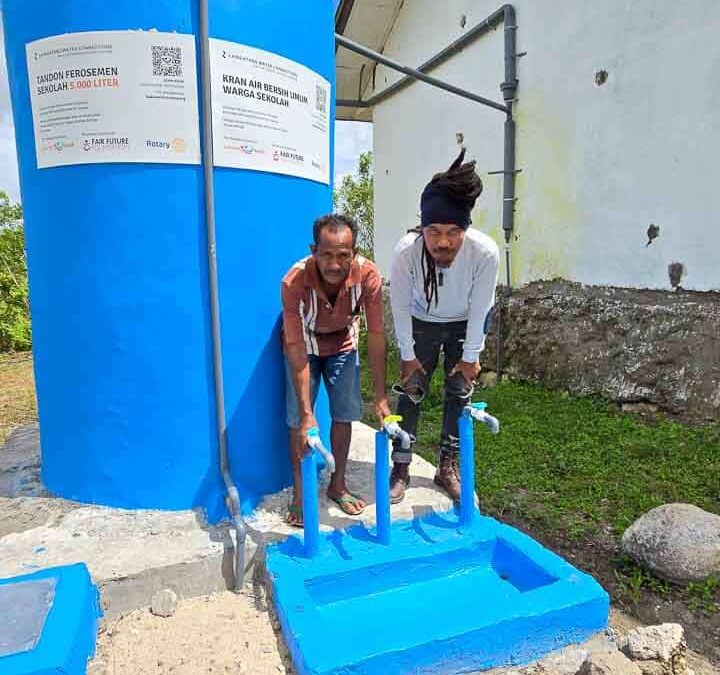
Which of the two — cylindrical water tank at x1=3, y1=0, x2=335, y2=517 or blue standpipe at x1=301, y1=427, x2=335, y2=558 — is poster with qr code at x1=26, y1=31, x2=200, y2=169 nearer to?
cylindrical water tank at x1=3, y1=0, x2=335, y2=517

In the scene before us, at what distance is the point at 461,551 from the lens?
8.20ft

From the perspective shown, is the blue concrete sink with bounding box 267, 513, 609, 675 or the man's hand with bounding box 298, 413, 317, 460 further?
the man's hand with bounding box 298, 413, 317, 460

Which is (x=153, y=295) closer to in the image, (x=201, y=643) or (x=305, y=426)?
(x=305, y=426)

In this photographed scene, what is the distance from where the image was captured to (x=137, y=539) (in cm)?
244

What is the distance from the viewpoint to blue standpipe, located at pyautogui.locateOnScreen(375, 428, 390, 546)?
2402mm

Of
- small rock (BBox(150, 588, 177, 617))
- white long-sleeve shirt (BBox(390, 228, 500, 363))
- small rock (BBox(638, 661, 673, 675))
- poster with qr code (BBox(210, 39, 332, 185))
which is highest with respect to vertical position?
poster with qr code (BBox(210, 39, 332, 185))

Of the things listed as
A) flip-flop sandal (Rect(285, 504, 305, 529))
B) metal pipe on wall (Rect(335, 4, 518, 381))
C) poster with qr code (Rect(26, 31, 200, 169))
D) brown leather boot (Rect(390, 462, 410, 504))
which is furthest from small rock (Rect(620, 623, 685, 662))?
metal pipe on wall (Rect(335, 4, 518, 381))

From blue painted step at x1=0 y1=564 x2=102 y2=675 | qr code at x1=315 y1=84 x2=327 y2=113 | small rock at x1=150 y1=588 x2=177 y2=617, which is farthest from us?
qr code at x1=315 y1=84 x2=327 y2=113

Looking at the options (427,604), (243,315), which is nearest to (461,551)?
(427,604)

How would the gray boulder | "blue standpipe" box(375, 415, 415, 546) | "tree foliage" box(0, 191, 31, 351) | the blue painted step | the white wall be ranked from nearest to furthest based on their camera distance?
1. the blue painted step
2. "blue standpipe" box(375, 415, 415, 546)
3. the gray boulder
4. the white wall
5. "tree foliage" box(0, 191, 31, 351)

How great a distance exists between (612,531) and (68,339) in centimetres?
291

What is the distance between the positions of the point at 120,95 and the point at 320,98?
3.07 feet

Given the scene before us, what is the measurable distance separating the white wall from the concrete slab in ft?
10.0

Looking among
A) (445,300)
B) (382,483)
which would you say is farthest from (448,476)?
(445,300)
